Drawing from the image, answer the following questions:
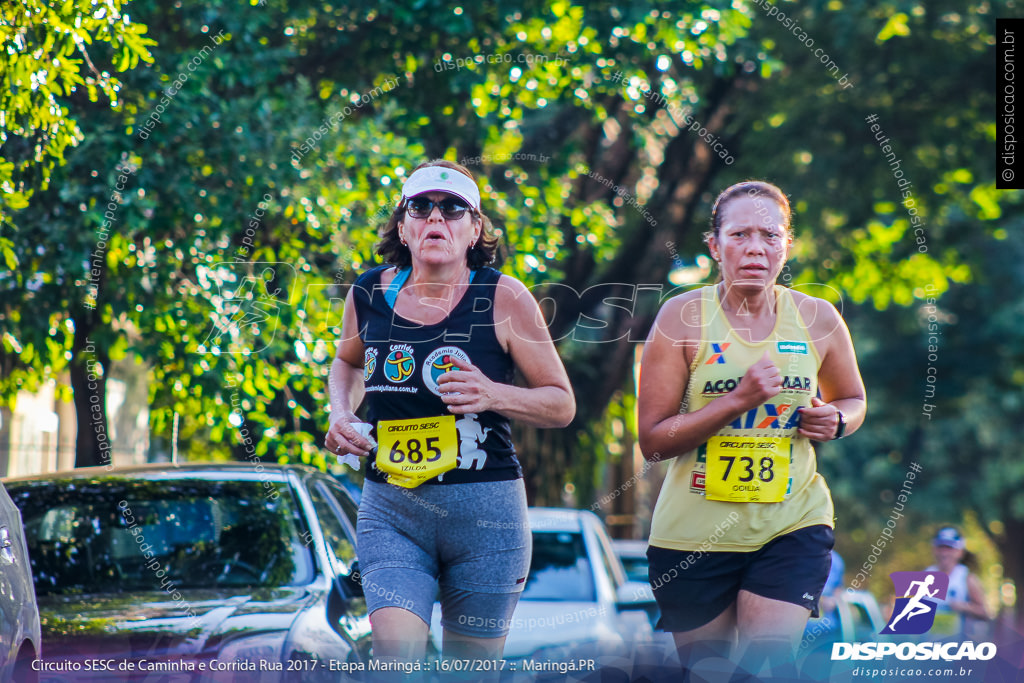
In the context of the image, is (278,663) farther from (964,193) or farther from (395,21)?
(964,193)

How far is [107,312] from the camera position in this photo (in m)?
6.80

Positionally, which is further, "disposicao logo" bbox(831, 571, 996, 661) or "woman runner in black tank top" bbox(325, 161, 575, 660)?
"disposicao logo" bbox(831, 571, 996, 661)

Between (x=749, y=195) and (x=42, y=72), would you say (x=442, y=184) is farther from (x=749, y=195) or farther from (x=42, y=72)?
(x=42, y=72)

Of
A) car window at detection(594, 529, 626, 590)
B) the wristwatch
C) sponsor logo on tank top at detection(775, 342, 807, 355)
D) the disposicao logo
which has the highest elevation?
sponsor logo on tank top at detection(775, 342, 807, 355)

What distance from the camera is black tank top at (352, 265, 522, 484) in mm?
3439

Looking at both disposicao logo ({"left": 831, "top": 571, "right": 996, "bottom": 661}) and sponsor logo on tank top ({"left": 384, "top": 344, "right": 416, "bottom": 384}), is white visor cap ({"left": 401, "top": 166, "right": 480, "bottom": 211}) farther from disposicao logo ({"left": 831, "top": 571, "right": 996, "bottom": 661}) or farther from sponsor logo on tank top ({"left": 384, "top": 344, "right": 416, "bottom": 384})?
disposicao logo ({"left": 831, "top": 571, "right": 996, "bottom": 661})

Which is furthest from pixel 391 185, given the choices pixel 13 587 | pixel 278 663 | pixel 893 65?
pixel 893 65

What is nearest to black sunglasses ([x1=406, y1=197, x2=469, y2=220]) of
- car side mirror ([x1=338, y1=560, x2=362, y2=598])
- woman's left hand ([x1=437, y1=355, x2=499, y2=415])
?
woman's left hand ([x1=437, y1=355, x2=499, y2=415])

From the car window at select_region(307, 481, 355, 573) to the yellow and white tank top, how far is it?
5.88 ft

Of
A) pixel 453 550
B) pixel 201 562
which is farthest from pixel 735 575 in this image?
pixel 201 562

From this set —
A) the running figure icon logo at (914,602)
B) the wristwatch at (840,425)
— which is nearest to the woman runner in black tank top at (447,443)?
the wristwatch at (840,425)

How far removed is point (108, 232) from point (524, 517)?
3709mm

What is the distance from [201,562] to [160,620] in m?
0.72

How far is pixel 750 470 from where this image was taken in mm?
3521
